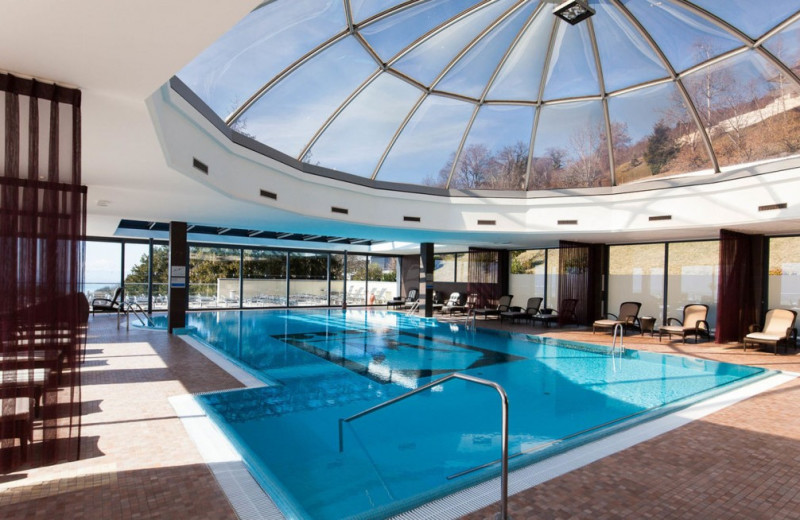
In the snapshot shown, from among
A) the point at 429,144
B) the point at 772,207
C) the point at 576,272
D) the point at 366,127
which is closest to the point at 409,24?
the point at 366,127

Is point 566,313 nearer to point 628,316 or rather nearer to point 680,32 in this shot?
point 628,316

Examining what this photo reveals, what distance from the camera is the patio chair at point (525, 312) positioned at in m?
16.1

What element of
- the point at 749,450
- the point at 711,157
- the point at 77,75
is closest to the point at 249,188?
the point at 77,75

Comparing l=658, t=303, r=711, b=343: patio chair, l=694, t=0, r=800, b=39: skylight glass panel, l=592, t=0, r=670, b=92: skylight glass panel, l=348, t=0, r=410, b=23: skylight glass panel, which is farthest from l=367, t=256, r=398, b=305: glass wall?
l=694, t=0, r=800, b=39: skylight glass panel

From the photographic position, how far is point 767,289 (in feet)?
39.1

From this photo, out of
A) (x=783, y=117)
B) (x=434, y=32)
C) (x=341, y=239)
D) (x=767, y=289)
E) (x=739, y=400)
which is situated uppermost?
(x=434, y=32)

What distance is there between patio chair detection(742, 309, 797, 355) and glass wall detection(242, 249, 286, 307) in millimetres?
17924

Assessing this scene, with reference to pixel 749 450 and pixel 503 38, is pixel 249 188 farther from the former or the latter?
pixel 749 450

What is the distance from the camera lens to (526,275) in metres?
18.7

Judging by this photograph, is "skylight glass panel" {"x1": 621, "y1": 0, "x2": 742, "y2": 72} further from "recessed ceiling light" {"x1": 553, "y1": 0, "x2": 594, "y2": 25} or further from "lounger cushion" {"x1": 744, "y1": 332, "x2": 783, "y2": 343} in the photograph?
"lounger cushion" {"x1": 744, "y1": 332, "x2": 783, "y2": 343}

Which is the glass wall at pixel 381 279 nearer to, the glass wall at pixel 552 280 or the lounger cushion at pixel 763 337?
the glass wall at pixel 552 280

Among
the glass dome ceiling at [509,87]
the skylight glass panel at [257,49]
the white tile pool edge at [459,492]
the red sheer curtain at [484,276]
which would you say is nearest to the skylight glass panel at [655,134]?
the glass dome ceiling at [509,87]

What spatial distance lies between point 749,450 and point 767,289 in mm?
9937

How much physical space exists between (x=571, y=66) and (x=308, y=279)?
15630mm
